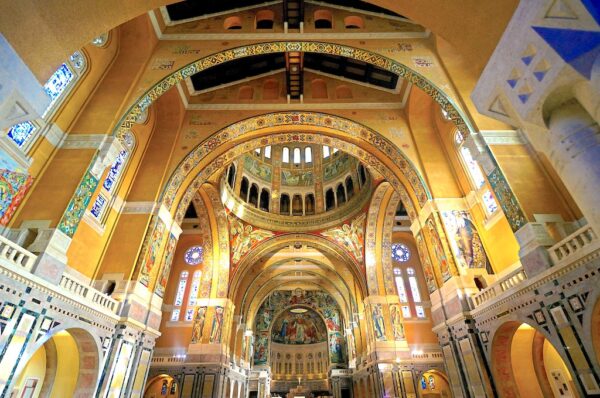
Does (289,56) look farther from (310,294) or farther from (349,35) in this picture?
(310,294)

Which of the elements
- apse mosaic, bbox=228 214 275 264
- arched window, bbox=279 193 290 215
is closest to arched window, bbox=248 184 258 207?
apse mosaic, bbox=228 214 275 264

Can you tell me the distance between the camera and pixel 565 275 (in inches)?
226

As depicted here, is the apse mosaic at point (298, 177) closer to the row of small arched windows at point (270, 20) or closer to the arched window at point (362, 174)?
the arched window at point (362, 174)

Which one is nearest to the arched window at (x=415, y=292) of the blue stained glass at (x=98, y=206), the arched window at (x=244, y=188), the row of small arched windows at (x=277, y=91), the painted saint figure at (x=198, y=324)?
the arched window at (x=244, y=188)

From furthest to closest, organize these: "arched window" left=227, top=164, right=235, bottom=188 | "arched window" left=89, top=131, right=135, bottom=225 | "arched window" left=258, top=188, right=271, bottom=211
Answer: "arched window" left=258, top=188, right=271, bottom=211 < "arched window" left=227, top=164, right=235, bottom=188 < "arched window" left=89, top=131, right=135, bottom=225

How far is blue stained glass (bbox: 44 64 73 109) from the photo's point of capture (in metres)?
8.27

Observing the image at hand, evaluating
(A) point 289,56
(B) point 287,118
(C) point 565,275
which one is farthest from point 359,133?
(C) point 565,275

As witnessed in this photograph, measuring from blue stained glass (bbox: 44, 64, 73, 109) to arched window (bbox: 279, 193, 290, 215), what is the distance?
583 inches

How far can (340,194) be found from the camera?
21.8 meters

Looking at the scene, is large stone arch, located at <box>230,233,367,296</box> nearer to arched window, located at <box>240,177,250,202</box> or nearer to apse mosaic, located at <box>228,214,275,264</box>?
apse mosaic, located at <box>228,214,275,264</box>

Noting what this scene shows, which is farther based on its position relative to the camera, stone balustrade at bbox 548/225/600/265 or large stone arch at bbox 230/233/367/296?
large stone arch at bbox 230/233/367/296

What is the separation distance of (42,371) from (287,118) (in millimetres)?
11576

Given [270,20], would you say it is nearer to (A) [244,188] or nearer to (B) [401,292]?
(A) [244,188]

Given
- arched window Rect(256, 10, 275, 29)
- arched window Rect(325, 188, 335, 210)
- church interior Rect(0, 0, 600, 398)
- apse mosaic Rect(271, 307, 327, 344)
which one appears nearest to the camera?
church interior Rect(0, 0, 600, 398)
